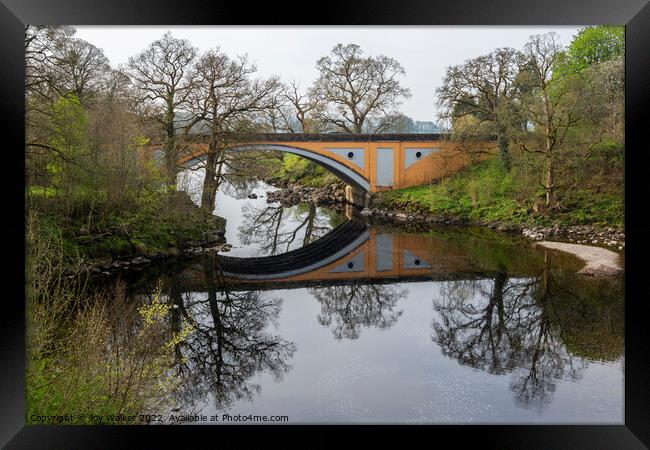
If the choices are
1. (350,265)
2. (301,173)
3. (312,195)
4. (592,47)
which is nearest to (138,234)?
(350,265)

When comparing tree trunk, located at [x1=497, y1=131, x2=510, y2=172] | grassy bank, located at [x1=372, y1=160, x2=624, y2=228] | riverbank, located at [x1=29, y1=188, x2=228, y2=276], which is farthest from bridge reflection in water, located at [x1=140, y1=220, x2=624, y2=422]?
tree trunk, located at [x1=497, y1=131, x2=510, y2=172]

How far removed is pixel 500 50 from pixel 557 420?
1155 centimetres

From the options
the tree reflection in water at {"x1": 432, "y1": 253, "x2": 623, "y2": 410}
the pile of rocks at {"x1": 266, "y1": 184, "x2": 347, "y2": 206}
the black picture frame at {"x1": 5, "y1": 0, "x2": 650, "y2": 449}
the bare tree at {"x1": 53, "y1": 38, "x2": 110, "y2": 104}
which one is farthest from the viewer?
the pile of rocks at {"x1": 266, "y1": 184, "x2": 347, "y2": 206}

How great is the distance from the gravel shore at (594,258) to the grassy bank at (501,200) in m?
1.08

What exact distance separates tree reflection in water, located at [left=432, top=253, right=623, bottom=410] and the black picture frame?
1432mm

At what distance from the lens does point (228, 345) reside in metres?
5.79

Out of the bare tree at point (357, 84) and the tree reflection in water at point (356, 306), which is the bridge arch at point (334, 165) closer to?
the bare tree at point (357, 84)

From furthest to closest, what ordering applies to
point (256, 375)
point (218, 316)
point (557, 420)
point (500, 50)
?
point (500, 50) → point (218, 316) → point (256, 375) → point (557, 420)

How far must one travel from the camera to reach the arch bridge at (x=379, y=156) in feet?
55.7

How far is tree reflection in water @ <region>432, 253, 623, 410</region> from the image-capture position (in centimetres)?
506

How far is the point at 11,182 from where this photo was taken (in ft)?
10.1

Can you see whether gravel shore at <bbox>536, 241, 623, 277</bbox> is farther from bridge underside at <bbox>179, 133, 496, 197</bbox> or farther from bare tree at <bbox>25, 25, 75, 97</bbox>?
bare tree at <bbox>25, 25, 75, 97</bbox>
